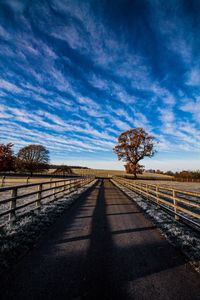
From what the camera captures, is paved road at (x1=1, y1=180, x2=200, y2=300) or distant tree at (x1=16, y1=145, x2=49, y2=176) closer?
paved road at (x1=1, y1=180, x2=200, y2=300)

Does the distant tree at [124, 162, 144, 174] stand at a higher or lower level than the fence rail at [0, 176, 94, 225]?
higher

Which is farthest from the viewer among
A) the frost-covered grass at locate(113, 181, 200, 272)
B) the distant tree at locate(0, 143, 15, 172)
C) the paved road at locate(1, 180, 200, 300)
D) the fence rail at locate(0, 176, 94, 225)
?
the distant tree at locate(0, 143, 15, 172)

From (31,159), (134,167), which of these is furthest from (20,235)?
(31,159)

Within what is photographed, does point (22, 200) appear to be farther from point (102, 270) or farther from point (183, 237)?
point (183, 237)

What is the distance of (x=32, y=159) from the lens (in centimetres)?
5191

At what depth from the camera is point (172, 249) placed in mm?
3715

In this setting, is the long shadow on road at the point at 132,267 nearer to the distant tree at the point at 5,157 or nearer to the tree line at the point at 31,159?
the distant tree at the point at 5,157

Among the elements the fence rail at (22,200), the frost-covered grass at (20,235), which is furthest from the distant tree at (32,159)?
the frost-covered grass at (20,235)

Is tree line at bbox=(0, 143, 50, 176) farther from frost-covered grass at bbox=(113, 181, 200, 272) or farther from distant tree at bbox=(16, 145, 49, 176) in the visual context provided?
frost-covered grass at bbox=(113, 181, 200, 272)

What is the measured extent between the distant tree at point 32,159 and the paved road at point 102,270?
5025 centimetres

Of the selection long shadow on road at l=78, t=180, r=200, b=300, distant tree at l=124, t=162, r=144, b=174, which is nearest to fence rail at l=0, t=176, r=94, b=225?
long shadow on road at l=78, t=180, r=200, b=300

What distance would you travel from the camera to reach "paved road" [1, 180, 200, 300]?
7.55ft

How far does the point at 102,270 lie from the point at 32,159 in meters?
54.4

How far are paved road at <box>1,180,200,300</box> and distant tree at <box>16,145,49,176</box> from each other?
165ft
